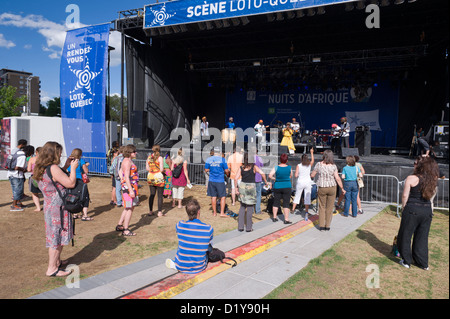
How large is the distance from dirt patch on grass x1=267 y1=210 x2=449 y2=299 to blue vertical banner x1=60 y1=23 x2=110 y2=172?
39.1 feet

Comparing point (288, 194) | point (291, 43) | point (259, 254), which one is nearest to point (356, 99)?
point (291, 43)

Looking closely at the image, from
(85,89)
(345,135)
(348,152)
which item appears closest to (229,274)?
(348,152)

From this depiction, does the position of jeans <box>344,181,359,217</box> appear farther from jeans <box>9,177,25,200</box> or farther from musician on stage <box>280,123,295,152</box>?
jeans <box>9,177,25,200</box>

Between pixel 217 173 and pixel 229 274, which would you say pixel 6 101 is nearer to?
pixel 217 173

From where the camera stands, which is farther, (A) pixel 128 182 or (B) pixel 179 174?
(B) pixel 179 174

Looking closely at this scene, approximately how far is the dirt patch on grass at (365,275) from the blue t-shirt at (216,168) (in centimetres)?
298

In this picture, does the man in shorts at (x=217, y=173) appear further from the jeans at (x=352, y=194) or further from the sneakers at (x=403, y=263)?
the sneakers at (x=403, y=263)

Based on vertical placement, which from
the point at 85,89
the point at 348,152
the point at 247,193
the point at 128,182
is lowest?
the point at 247,193

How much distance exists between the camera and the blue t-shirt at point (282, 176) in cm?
646

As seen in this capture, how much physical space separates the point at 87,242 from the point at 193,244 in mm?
2644

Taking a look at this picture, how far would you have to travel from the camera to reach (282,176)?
21.3ft

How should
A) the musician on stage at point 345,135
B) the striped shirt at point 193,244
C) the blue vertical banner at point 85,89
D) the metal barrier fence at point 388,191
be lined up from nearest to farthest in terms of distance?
the striped shirt at point 193,244
the metal barrier fence at point 388,191
the musician on stage at point 345,135
the blue vertical banner at point 85,89

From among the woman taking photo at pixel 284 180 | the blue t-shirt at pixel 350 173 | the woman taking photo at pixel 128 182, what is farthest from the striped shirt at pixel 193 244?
the blue t-shirt at pixel 350 173

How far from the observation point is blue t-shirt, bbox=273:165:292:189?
21.2 ft
